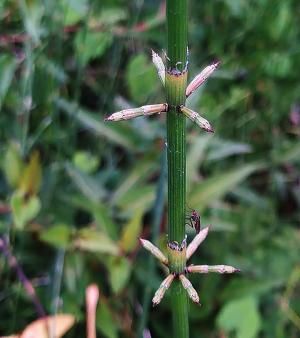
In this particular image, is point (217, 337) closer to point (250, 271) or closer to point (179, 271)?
point (250, 271)

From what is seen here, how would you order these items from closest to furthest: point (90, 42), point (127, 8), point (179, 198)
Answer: point (179, 198), point (90, 42), point (127, 8)

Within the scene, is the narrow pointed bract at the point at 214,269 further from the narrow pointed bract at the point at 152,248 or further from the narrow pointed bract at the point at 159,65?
the narrow pointed bract at the point at 159,65

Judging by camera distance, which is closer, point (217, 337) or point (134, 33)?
point (217, 337)

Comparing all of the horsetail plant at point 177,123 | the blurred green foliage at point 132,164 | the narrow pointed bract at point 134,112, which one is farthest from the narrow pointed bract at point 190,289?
the blurred green foliage at point 132,164

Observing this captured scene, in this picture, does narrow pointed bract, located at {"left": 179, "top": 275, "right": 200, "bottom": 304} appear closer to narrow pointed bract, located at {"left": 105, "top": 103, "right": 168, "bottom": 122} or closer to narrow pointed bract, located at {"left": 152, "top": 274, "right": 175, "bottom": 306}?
narrow pointed bract, located at {"left": 152, "top": 274, "right": 175, "bottom": 306}

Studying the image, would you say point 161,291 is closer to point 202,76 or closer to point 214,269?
point 214,269

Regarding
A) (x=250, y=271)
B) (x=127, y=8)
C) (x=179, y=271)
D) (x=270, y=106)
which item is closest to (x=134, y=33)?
(x=127, y=8)

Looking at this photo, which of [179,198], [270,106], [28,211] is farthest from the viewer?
[270,106]

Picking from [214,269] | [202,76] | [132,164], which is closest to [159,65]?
[202,76]

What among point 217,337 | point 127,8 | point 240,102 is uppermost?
point 127,8
